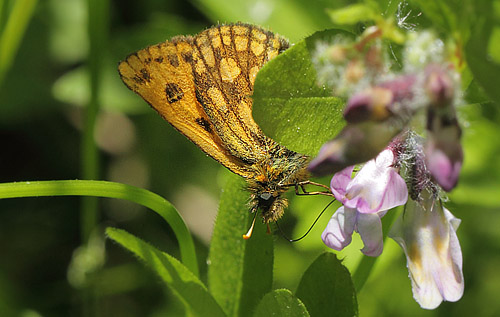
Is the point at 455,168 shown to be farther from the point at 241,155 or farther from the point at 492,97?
the point at 241,155

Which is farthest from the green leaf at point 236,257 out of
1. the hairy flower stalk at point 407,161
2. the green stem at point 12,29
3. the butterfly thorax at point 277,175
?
the green stem at point 12,29

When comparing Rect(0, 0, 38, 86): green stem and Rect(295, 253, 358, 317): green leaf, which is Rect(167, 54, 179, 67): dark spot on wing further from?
Rect(0, 0, 38, 86): green stem

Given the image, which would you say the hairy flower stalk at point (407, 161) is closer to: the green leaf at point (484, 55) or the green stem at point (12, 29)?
the green leaf at point (484, 55)

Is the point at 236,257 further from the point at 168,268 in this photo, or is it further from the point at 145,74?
the point at 145,74

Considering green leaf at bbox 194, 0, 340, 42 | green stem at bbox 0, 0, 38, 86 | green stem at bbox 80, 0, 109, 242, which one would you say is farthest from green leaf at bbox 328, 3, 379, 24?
green stem at bbox 0, 0, 38, 86

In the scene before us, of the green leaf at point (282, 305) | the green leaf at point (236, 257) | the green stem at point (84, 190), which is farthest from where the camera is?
the green leaf at point (236, 257)

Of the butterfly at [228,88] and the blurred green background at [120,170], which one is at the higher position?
the butterfly at [228,88]

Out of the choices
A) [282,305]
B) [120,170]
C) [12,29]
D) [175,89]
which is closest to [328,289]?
[282,305]
